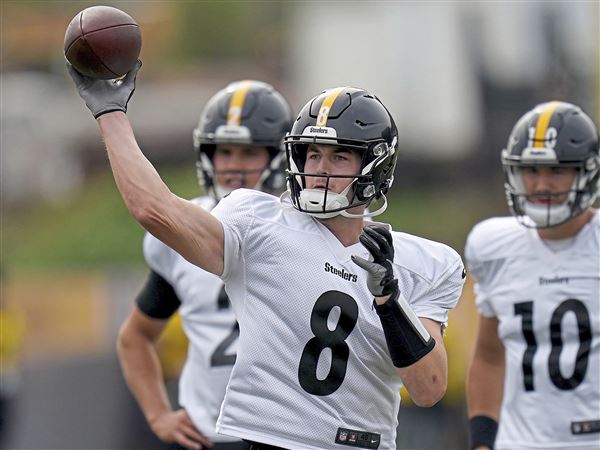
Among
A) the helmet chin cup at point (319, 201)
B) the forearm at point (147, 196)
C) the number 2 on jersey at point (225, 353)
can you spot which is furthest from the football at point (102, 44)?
the number 2 on jersey at point (225, 353)

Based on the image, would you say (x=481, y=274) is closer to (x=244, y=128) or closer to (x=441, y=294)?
(x=244, y=128)

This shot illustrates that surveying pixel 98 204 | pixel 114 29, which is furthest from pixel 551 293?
pixel 98 204

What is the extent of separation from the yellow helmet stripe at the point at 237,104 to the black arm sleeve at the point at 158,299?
754 mm

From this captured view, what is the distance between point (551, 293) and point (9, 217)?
23.6 m

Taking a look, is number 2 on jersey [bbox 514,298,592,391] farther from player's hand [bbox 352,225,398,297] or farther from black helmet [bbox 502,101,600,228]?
player's hand [bbox 352,225,398,297]

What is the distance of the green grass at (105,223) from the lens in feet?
72.5

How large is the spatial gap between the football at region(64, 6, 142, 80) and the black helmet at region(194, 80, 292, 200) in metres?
1.73

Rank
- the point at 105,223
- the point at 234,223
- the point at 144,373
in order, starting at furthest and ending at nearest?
the point at 105,223
the point at 144,373
the point at 234,223

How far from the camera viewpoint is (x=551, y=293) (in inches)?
202

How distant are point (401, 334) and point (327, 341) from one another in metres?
0.28

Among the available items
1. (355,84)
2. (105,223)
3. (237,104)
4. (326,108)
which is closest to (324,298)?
(326,108)

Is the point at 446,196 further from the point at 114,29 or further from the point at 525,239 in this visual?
the point at 114,29

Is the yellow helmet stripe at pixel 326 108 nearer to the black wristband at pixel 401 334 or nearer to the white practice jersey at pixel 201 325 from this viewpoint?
the black wristband at pixel 401 334

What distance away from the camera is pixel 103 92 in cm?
361
